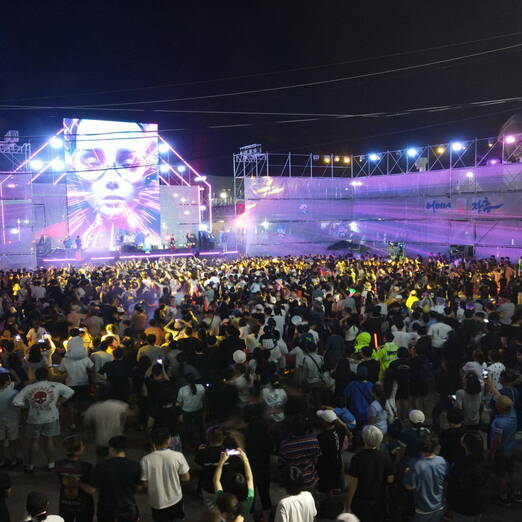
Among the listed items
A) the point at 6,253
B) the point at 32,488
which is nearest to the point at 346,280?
the point at 32,488

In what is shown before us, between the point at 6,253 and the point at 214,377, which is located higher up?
the point at 6,253

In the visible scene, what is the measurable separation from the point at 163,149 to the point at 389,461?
1535 inches

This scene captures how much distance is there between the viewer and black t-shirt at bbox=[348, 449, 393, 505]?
3943 mm

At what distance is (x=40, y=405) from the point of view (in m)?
5.47

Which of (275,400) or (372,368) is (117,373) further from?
(372,368)

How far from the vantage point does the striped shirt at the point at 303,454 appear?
4.18 m

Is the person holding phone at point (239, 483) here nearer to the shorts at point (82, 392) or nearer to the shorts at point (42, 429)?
the shorts at point (42, 429)

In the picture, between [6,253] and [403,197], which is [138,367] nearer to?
[6,253]

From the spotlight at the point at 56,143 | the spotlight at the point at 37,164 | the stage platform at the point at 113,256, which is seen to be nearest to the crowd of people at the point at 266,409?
the stage platform at the point at 113,256

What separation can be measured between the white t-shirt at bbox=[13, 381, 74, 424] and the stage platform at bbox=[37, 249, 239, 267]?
1955cm

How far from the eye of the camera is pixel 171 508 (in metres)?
4.21

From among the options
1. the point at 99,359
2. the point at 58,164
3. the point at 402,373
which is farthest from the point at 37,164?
the point at 402,373

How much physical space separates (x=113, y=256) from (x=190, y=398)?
23391mm

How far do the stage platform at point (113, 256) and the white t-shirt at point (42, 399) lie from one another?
19.5 metres
